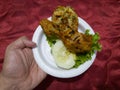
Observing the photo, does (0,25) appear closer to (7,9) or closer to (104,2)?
(7,9)

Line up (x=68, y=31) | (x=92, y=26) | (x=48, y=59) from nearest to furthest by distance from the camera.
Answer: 1. (x=68, y=31)
2. (x=48, y=59)
3. (x=92, y=26)

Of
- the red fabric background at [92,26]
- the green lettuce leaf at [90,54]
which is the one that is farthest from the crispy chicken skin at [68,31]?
the red fabric background at [92,26]

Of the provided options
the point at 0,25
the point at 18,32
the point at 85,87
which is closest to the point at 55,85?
the point at 85,87

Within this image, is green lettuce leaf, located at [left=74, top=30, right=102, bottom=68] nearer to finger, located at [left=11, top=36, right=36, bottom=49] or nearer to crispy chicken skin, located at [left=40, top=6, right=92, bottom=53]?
crispy chicken skin, located at [left=40, top=6, right=92, bottom=53]

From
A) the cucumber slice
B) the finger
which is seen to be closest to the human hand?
the finger

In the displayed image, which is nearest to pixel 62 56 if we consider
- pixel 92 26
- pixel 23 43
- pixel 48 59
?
pixel 48 59

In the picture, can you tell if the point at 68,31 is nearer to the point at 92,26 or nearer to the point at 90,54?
the point at 90,54
